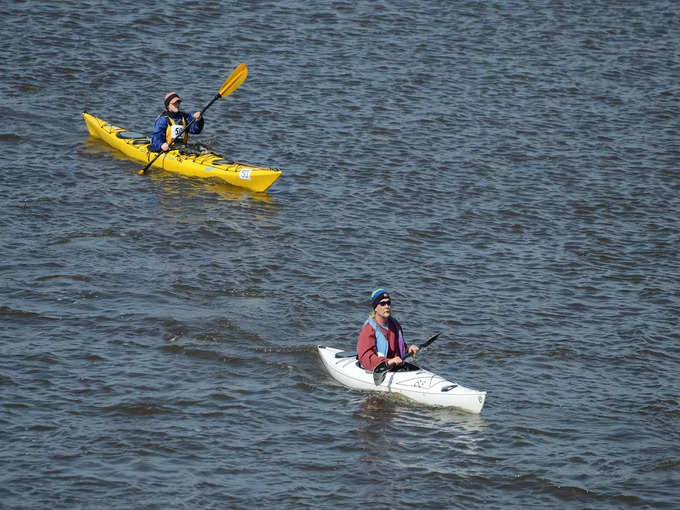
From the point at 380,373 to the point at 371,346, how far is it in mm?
369

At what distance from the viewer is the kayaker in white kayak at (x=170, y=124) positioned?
17234mm

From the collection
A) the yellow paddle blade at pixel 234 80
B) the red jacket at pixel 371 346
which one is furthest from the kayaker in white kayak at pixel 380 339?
the yellow paddle blade at pixel 234 80

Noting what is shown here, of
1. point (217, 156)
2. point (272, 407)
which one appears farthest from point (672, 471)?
point (217, 156)

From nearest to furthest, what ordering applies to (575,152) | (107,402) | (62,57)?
1. (107,402)
2. (575,152)
3. (62,57)

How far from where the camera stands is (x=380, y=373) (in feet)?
36.1

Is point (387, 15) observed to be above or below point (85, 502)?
above

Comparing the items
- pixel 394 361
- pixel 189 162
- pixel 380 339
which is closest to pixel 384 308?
pixel 380 339

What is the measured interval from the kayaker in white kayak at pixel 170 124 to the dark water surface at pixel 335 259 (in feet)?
2.33

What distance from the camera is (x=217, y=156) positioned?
17.4m

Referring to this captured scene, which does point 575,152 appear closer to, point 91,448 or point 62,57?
point 62,57

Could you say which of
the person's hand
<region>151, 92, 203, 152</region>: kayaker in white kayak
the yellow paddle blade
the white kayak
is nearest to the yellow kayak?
<region>151, 92, 203, 152</region>: kayaker in white kayak

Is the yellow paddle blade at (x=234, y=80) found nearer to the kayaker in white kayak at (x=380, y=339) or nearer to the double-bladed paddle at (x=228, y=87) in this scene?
the double-bladed paddle at (x=228, y=87)

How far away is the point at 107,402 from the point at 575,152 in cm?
1183

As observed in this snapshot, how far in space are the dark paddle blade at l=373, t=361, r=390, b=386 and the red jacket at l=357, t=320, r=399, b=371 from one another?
0.36ft
